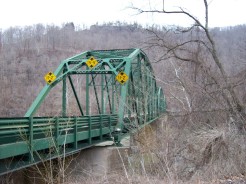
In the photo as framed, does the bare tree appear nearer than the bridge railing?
No

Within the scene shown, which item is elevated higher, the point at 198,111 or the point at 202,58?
the point at 202,58

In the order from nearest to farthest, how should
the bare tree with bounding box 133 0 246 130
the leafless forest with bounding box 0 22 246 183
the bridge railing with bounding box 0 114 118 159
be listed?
the bridge railing with bounding box 0 114 118 159 < the leafless forest with bounding box 0 22 246 183 < the bare tree with bounding box 133 0 246 130

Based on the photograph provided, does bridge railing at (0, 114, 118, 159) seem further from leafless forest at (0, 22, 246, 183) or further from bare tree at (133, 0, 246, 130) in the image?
bare tree at (133, 0, 246, 130)

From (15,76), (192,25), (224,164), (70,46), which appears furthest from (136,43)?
(70,46)

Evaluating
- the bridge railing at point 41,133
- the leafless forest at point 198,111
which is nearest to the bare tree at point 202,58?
the leafless forest at point 198,111

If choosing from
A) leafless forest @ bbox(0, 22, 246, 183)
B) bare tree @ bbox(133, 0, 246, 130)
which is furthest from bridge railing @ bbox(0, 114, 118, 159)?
bare tree @ bbox(133, 0, 246, 130)

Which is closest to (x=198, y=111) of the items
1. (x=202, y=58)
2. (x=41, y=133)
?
(x=202, y=58)

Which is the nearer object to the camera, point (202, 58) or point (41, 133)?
point (41, 133)

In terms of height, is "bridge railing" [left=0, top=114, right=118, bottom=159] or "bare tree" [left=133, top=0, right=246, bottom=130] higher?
"bare tree" [left=133, top=0, right=246, bottom=130]

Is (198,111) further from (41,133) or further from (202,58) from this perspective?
(41,133)

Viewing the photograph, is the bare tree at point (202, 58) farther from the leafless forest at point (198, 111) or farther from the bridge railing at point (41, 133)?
the bridge railing at point (41, 133)

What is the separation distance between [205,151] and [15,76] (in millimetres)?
91008

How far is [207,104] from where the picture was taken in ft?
49.1

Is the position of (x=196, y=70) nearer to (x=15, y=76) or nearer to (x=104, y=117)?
(x=104, y=117)
